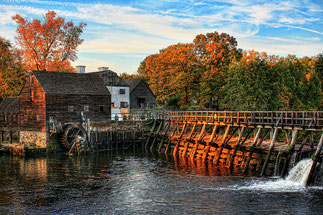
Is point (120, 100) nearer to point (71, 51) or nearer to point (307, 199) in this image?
point (71, 51)

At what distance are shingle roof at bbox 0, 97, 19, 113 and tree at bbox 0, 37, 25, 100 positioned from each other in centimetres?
577

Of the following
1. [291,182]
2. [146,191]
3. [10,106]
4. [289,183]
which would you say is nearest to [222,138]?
[291,182]

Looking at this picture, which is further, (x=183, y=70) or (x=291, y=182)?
(x=183, y=70)

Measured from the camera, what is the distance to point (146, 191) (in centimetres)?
2228

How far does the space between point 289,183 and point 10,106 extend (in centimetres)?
3960

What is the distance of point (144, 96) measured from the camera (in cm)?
6238

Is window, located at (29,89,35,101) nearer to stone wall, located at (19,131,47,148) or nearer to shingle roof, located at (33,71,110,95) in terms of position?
shingle roof, located at (33,71,110,95)

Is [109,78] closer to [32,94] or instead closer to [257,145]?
[32,94]

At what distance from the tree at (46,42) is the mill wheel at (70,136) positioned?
56.6 feet

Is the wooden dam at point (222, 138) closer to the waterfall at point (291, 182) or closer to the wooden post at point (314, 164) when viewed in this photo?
the wooden post at point (314, 164)

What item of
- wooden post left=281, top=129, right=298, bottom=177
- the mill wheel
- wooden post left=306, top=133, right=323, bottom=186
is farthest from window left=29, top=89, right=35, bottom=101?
wooden post left=306, top=133, right=323, bottom=186

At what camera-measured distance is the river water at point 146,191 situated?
18578 mm

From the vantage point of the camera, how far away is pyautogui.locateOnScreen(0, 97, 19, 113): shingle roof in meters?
45.5

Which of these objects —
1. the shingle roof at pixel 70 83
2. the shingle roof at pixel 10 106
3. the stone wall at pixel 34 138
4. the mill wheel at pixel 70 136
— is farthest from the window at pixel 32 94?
the mill wheel at pixel 70 136
